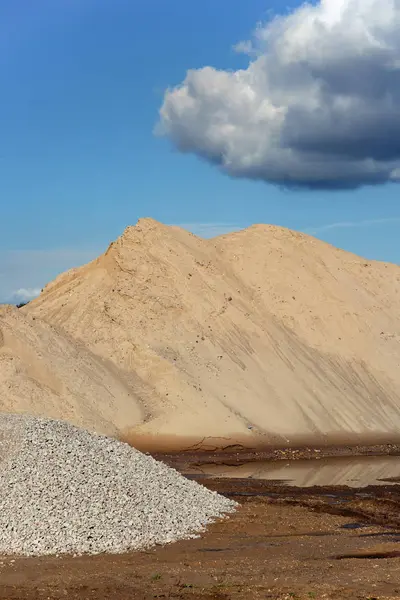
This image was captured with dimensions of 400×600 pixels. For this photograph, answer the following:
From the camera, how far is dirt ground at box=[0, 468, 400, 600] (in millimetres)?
13891

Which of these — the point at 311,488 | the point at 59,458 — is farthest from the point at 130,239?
the point at 59,458

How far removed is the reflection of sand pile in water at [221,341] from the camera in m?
38.2

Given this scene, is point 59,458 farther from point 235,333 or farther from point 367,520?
point 235,333

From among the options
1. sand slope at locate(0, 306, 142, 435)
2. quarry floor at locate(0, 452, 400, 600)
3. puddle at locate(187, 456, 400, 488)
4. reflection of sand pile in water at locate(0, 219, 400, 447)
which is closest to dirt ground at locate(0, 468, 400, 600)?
quarry floor at locate(0, 452, 400, 600)

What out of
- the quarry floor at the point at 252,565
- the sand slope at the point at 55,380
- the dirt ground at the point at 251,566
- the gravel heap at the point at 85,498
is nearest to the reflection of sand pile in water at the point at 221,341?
the sand slope at the point at 55,380

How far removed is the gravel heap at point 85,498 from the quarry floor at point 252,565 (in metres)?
0.63

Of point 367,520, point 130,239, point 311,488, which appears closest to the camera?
point 367,520

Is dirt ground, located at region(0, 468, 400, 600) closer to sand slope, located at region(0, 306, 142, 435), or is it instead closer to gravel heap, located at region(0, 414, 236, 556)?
gravel heap, located at region(0, 414, 236, 556)

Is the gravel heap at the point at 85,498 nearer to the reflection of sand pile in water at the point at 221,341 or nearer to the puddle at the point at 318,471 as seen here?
the puddle at the point at 318,471

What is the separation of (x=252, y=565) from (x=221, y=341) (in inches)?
1141

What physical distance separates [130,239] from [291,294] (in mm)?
9999

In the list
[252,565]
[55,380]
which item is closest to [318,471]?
[55,380]

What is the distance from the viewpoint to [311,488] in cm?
2717

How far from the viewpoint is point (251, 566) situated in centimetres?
1581
